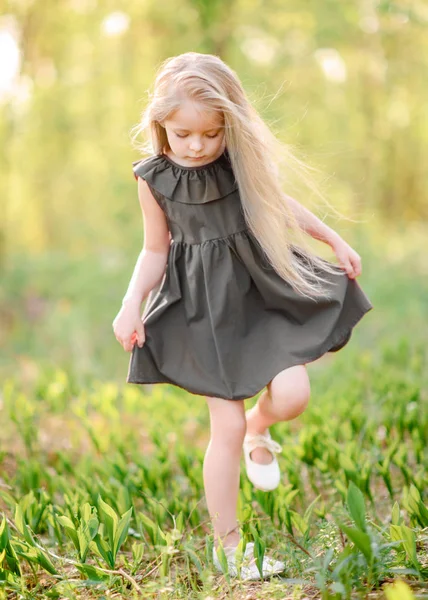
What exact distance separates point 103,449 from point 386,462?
1.43 m

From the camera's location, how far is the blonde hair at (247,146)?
7.84ft

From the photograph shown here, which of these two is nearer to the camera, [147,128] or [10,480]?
[147,128]

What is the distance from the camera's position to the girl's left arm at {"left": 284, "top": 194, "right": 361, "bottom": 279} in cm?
265

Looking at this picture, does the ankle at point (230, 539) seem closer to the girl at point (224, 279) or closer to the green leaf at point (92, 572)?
the girl at point (224, 279)

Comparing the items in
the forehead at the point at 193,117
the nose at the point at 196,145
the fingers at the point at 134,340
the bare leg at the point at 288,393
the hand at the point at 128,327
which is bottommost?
the bare leg at the point at 288,393

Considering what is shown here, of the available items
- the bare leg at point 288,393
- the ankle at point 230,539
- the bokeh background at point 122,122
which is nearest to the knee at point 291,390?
the bare leg at point 288,393

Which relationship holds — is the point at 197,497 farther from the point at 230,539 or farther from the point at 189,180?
the point at 189,180

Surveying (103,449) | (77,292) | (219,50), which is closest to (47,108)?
(77,292)

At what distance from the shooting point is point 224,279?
2.48 m

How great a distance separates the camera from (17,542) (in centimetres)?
222

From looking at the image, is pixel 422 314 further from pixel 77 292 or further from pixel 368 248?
pixel 77 292

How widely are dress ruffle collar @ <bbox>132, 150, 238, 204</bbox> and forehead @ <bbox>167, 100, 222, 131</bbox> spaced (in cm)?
17

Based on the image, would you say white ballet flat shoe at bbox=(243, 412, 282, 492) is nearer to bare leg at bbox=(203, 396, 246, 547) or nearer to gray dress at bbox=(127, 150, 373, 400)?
bare leg at bbox=(203, 396, 246, 547)

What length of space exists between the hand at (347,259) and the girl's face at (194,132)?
0.57m
